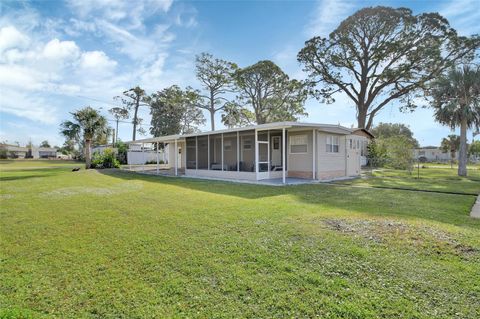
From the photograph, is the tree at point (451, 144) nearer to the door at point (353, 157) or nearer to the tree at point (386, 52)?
the tree at point (386, 52)

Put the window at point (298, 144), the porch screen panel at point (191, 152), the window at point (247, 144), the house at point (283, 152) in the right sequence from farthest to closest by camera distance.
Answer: the porch screen panel at point (191, 152), the window at point (247, 144), the window at point (298, 144), the house at point (283, 152)

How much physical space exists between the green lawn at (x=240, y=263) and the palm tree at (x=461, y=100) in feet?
50.2

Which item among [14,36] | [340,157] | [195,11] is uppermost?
[195,11]

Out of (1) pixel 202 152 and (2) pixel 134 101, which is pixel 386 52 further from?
(2) pixel 134 101

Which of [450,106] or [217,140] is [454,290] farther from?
[450,106]

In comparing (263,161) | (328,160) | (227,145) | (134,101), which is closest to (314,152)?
(328,160)

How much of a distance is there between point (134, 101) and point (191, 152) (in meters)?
29.7

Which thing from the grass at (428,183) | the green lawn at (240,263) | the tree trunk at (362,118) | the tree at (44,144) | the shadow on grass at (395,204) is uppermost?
the tree at (44,144)

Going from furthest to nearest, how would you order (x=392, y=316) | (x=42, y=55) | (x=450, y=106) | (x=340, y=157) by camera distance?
(x=450, y=106) → (x=340, y=157) → (x=42, y=55) → (x=392, y=316)

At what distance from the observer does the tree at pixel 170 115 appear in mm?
39250

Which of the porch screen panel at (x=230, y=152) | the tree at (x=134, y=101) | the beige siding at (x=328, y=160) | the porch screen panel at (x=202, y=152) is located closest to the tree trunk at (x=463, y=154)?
the beige siding at (x=328, y=160)

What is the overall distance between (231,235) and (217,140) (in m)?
12.7

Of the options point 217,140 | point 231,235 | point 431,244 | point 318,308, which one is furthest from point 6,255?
point 217,140

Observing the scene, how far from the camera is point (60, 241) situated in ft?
14.2
